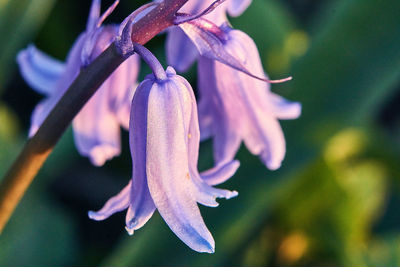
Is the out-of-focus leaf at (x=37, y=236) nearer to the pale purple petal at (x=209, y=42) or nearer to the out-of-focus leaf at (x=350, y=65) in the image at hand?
the out-of-focus leaf at (x=350, y=65)

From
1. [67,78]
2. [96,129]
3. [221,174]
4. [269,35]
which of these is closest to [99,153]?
[96,129]

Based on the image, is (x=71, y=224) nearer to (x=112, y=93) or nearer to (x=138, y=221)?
(x=112, y=93)

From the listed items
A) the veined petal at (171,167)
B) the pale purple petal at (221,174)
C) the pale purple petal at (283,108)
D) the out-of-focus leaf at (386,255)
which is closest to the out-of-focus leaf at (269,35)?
the out-of-focus leaf at (386,255)

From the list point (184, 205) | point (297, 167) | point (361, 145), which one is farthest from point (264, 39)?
point (184, 205)

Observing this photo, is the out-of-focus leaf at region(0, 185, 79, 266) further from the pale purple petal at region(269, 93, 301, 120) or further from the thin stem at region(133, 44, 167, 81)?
the thin stem at region(133, 44, 167, 81)

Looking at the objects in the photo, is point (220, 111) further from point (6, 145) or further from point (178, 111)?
point (6, 145)

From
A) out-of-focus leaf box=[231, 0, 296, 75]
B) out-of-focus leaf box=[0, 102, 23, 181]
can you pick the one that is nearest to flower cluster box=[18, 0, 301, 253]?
out-of-focus leaf box=[0, 102, 23, 181]
